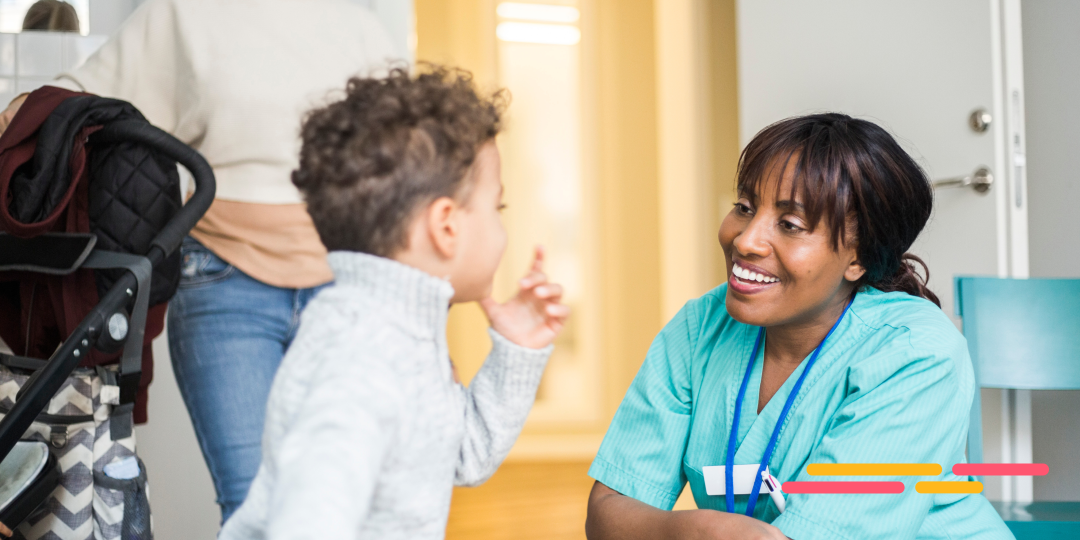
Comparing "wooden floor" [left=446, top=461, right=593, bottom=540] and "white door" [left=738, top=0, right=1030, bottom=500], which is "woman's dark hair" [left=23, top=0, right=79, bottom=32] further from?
"white door" [left=738, top=0, right=1030, bottom=500]

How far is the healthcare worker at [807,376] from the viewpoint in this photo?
2.93 feet

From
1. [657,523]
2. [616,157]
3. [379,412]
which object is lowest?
[657,523]

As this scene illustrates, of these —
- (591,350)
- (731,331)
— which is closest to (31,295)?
(731,331)

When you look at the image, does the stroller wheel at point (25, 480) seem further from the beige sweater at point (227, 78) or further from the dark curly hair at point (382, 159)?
the dark curly hair at point (382, 159)

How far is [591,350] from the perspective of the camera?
384 cm

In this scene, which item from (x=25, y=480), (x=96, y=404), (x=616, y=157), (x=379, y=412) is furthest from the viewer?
(x=616, y=157)

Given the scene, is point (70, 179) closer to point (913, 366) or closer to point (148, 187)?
point (148, 187)

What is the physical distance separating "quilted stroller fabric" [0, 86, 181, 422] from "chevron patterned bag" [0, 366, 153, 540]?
5 cm

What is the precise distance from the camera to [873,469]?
0.88 metres

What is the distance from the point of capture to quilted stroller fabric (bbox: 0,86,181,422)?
43.9 inches

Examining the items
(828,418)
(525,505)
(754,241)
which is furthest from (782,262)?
(525,505)

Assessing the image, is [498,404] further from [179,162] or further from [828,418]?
[179,162]

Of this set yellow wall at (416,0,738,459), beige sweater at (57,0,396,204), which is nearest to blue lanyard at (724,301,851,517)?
beige sweater at (57,0,396,204)

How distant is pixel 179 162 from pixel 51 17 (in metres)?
1.23
